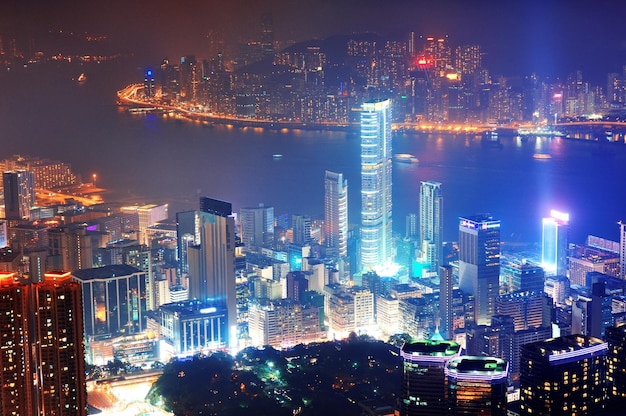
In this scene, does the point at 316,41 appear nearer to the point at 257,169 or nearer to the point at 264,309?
the point at 257,169

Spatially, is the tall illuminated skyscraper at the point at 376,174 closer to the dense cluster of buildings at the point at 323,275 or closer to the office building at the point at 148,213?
the dense cluster of buildings at the point at 323,275

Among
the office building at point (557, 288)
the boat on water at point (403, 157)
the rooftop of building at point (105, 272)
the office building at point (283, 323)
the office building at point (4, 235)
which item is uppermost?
the boat on water at point (403, 157)

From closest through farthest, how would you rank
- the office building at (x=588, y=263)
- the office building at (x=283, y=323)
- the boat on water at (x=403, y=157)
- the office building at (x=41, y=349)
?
1. the office building at (x=41, y=349)
2. the office building at (x=283, y=323)
3. the office building at (x=588, y=263)
4. the boat on water at (x=403, y=157)

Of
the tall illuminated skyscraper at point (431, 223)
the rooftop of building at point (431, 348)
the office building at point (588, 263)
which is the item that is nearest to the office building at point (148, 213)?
the tall illuminated skyscraper at point (431, 223)

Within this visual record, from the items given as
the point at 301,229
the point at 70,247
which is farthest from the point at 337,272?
the point at 70,247

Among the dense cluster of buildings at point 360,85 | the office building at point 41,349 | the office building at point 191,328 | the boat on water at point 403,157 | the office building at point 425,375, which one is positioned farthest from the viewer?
the boat on water at point 403,157

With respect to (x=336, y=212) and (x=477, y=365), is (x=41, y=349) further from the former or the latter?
(x=336, y=212)
